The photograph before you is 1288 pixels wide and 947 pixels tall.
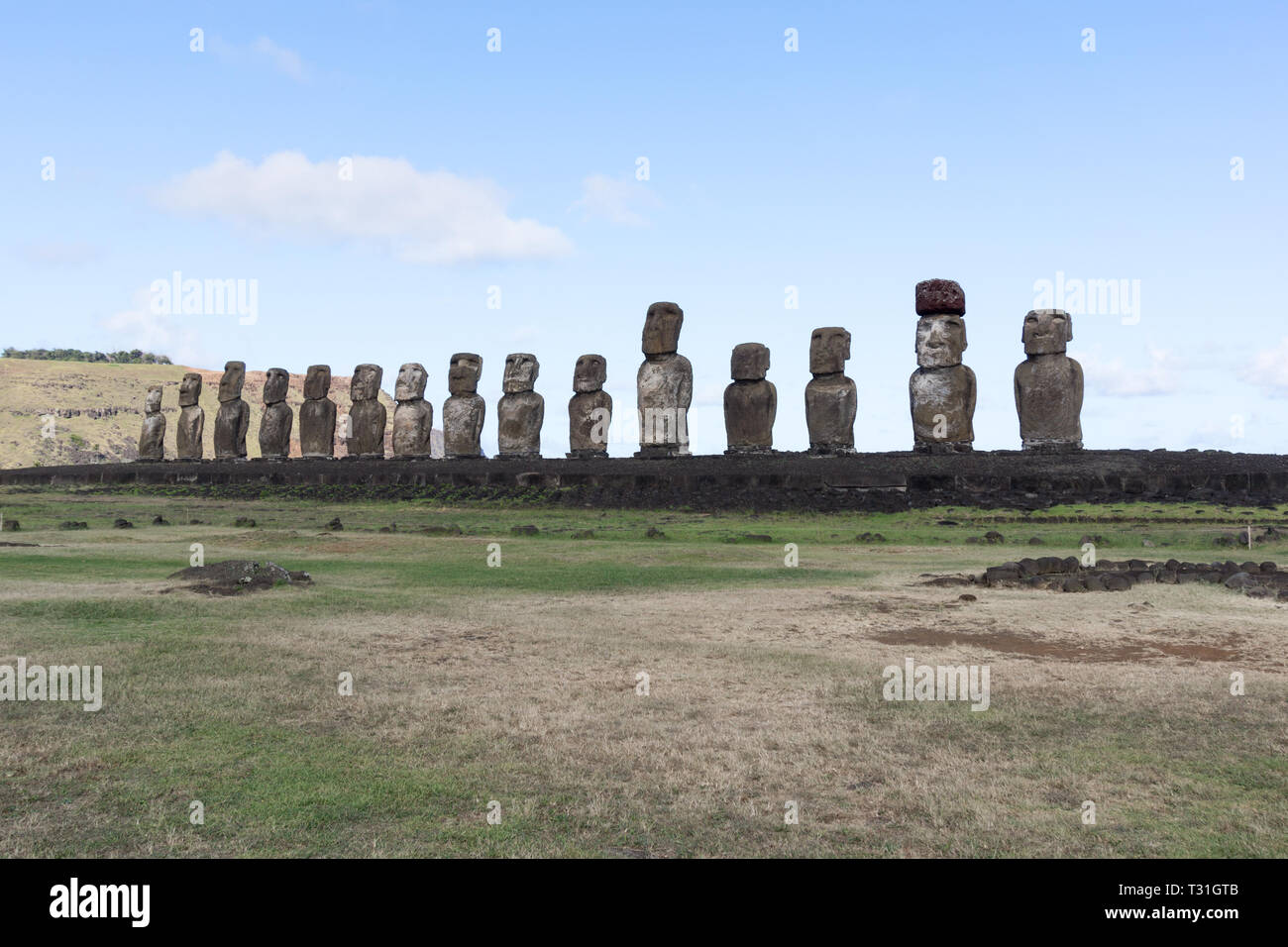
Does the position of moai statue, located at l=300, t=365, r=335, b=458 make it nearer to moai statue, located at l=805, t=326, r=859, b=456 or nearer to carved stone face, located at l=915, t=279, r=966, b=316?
moai statue, located at l=805, t=326, r=859, b=456

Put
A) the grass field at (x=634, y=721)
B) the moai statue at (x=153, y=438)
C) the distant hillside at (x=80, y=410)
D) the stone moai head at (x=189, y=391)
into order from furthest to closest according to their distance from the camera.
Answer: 1. the distant hillside at (x=80, y=410)
2. the moai statue at (x=153, y=438)
3. the stone moai head at (x=189, y=391)
4. the grass field at (x=634, y=721)

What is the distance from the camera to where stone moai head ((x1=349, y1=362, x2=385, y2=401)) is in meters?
33.7

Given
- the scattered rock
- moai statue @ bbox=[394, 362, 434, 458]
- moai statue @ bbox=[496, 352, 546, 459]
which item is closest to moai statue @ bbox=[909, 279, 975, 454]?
moai statue @ bbox=[496, 352, 546, 459]

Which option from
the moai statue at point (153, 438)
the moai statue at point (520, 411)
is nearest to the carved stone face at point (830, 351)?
the moai statue at point (520, 411)

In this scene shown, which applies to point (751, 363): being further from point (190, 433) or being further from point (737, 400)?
point (190, 433)

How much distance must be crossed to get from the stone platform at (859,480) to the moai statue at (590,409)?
2.82 feet

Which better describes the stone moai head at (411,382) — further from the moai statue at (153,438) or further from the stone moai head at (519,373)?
the moai statue at (153,438)

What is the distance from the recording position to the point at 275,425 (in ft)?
117

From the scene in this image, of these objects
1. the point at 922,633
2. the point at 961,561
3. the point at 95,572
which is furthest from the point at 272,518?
the point at 922,633

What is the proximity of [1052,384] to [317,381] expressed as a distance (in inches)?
893

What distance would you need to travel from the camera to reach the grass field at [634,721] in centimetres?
449

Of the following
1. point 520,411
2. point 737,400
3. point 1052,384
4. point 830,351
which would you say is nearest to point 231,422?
point 520,411

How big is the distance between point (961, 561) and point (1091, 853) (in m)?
10.4
